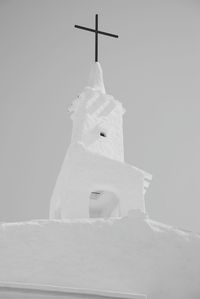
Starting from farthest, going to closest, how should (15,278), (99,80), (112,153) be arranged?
(99,80), (112,153), (15,278)

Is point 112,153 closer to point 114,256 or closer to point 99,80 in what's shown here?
point 99,80

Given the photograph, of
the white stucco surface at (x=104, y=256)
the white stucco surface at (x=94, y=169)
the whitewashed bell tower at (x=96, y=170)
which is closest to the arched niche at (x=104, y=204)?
the whitewashed bell tower at (x=96, y=170)

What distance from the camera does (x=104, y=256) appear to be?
1043 centimetres

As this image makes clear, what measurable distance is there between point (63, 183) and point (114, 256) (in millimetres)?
4639

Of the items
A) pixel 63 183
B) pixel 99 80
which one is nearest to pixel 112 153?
pixel 63 183

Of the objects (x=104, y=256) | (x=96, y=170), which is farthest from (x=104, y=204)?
(x=104, y=256)

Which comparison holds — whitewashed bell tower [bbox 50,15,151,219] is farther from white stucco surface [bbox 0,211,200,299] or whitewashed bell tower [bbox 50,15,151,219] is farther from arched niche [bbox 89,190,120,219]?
white stucco surface [bbox 0,211,200,299]

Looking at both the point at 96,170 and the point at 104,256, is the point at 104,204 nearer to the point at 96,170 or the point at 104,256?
the point at 96,170

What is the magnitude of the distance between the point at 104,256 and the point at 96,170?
428 cm

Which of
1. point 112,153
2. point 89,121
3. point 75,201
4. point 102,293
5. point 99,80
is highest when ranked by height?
point 99,80

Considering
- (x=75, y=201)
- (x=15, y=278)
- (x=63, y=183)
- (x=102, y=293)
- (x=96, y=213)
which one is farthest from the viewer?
(x=96, y=213)

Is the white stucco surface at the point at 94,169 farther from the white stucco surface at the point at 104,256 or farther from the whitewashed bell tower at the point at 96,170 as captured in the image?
the white stucco surface at the point at 104,256

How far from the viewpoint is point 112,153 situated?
53.3 ft

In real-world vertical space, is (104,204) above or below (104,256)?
above
